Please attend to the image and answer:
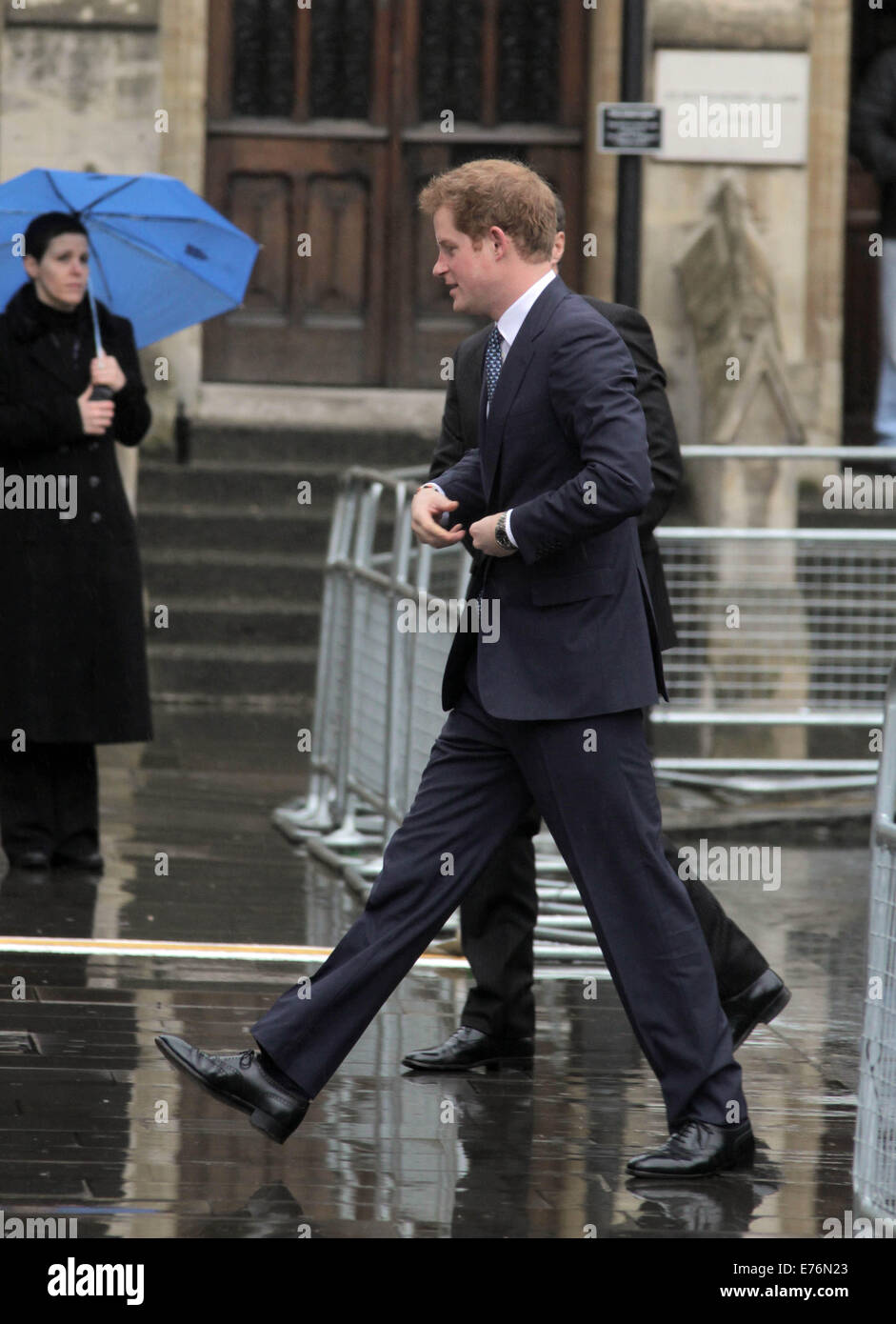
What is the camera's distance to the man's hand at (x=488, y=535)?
17.5 ft

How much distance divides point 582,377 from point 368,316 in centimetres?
969

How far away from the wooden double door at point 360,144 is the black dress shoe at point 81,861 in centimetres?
649

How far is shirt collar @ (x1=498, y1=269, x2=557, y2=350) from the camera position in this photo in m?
5.50

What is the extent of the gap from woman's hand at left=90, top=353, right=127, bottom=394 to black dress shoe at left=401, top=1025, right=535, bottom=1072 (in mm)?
→ 3006

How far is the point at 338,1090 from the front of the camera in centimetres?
612

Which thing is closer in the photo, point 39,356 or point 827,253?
point 39,356

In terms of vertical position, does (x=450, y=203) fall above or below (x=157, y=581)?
above

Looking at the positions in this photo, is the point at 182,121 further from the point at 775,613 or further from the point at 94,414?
the point at 94,414

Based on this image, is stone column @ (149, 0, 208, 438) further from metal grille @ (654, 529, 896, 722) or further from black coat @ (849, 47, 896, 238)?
metal grille @ (654, 529, 896, 722)

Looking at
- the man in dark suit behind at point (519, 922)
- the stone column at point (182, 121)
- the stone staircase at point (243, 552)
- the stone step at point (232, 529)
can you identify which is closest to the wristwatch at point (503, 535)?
the man in dark suit behind at point (519, 922)
